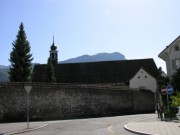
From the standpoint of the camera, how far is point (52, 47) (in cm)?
9125

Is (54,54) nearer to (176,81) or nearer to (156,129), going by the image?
(176,81)

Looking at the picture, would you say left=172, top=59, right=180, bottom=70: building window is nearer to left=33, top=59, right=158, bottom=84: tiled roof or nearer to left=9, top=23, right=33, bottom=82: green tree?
left=9, top=23, right=33, bottom=82: green tree

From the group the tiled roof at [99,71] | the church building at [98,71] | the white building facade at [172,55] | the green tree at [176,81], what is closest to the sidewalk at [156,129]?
the green tree at [176,81]

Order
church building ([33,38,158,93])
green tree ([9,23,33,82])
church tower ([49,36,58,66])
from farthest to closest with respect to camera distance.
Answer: church tower ([49,36,58,66]) < church building ([33,38,158,93]) < green tree ([9,23,33,82])

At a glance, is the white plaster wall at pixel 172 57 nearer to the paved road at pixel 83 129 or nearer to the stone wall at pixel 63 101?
the stone wall at pixel 63 101

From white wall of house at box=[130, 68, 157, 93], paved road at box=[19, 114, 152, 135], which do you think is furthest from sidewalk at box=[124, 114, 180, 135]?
white wall of house at box=[130, 68, 157, 93]

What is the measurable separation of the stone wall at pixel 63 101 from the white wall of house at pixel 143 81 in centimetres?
1621

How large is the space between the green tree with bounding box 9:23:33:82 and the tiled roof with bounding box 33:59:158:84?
27.5 metres

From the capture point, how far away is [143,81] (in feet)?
212

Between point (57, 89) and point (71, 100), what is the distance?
88.6 inches

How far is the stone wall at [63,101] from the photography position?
110 feet

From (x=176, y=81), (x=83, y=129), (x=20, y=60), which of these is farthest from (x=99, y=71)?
(x=83, y=129)

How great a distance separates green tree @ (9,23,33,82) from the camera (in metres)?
54.3

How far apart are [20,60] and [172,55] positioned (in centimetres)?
2522
